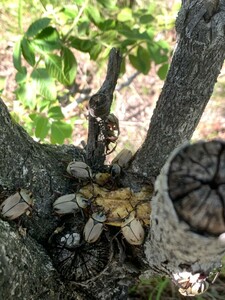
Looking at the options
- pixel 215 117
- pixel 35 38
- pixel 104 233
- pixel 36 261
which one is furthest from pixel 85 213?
pixel 215 117

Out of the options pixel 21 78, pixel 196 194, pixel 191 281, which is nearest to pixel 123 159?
pixel 191 281

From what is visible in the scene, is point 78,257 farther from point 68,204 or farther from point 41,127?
point 41,127

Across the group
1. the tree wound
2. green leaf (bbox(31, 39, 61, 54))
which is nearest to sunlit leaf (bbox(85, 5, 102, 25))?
green leaf (bbox(31, 39, 61, 54))

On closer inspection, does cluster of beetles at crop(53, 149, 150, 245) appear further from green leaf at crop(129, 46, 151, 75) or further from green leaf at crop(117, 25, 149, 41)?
green leaf at crop(129, 46, 151, 75)

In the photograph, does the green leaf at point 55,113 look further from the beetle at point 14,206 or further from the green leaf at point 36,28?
the beetle at point 14,206

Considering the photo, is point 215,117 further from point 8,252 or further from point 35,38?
point 8,252

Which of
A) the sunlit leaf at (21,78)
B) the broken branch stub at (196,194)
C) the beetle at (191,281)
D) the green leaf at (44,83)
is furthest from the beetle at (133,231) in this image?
the sunlit leaf at (21,78)
